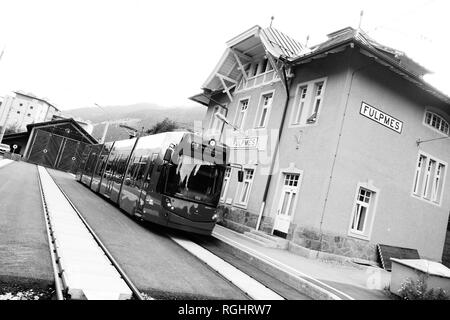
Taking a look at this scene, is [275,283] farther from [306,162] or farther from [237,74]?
[237,74]

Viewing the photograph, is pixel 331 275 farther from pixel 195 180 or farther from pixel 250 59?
pixel 250 59

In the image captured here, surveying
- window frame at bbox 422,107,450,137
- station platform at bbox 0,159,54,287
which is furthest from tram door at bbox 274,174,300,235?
station platform at bbox 0,159,54,287

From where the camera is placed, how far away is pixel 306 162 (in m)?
13.6

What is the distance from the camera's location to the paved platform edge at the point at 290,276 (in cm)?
A: 701

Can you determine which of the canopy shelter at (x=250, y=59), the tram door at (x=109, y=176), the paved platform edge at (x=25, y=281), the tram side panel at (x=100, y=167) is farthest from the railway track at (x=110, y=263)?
the canopy shelter at (x=250, y=59)

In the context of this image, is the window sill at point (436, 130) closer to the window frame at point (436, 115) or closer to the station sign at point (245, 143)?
the window frame at point (436, 115)

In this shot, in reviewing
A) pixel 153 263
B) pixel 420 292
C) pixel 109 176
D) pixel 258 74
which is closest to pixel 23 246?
pixel 153 263

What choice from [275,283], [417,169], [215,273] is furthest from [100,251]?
[417,169]

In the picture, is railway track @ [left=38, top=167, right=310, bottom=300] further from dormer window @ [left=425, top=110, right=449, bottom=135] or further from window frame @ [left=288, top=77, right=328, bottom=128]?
dormer window @ [left=425, top=110, right=449, bottom=135]

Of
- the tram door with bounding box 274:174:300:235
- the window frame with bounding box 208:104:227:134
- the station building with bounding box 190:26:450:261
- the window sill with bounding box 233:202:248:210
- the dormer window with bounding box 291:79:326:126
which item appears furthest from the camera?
the window frame with bounding box 208:104:227:134

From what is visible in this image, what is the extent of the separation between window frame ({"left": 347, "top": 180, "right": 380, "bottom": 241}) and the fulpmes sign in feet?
8.55

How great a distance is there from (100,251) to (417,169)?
46.6 ft

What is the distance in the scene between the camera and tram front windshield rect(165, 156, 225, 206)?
10289 millimetres
